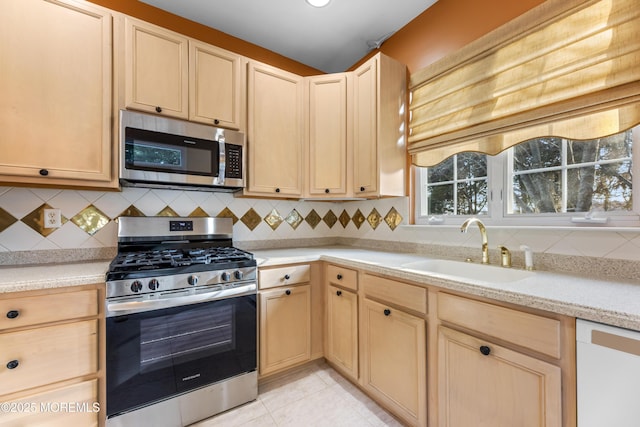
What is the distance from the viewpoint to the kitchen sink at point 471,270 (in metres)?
1.44

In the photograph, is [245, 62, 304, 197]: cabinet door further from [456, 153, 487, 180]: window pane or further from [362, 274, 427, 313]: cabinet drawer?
[456, 153, 487, 180]: window pane

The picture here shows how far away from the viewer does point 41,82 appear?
1.45 metres

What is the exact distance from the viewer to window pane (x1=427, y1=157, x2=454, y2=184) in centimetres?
204

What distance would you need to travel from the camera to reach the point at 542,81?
54.7 inches

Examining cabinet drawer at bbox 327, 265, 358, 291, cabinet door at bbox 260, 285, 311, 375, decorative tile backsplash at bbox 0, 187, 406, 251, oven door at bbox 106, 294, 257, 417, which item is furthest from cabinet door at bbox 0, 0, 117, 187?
cabinet drawer at bbox 327, 265, 358, 291

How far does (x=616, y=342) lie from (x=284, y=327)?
1635 millimetres

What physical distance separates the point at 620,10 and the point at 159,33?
243 cm

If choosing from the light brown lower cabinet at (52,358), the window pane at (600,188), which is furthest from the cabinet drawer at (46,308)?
the window pane at (600,188)

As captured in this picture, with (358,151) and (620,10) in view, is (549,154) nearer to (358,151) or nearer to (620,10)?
(620,10)

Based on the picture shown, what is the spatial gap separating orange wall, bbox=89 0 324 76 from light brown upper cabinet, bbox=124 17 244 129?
1.25ft

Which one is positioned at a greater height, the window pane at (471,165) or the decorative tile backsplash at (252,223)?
the window pane at (471,165)

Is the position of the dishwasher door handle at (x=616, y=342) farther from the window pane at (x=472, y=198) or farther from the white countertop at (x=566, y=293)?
the window pane at (x=472, y=198)

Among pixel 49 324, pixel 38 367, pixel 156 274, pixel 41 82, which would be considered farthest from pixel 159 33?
pixel 38 367

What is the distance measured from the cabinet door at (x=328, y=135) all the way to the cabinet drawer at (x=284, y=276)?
2.24 ft
